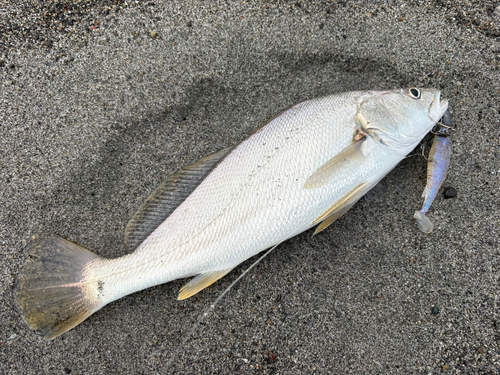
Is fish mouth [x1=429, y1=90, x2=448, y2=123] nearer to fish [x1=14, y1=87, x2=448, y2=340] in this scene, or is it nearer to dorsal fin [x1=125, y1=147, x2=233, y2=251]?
fish [x1=14, y1=87, x2=448, y2=340]

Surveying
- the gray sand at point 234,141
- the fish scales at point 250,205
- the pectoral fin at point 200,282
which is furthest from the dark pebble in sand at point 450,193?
the pectoral fin at point 200,282

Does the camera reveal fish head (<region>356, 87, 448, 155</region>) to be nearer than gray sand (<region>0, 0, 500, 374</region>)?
Yes

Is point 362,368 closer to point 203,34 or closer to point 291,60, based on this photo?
point 291,60

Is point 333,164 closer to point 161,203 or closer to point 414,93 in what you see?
point 414,93

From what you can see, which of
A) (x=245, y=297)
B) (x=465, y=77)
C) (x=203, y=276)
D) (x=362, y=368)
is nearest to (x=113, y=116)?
(x=203, y=276)

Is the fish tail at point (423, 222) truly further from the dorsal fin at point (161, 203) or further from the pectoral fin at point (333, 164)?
the dorsal fin at point (161, 203)

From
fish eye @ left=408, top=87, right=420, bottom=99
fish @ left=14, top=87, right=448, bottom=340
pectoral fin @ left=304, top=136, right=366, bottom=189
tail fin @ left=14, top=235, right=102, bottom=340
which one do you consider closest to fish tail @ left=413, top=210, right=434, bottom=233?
fish @ left=14, top=87, right=448, bottom=340

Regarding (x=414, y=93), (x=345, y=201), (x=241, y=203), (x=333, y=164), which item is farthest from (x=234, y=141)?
(x=414, y=93)

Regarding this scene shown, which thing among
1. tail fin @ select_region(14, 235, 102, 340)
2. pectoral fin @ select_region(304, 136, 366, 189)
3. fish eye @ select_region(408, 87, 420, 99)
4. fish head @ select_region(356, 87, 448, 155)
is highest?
fish eye @ select_region(408, 87, 420, 99)
